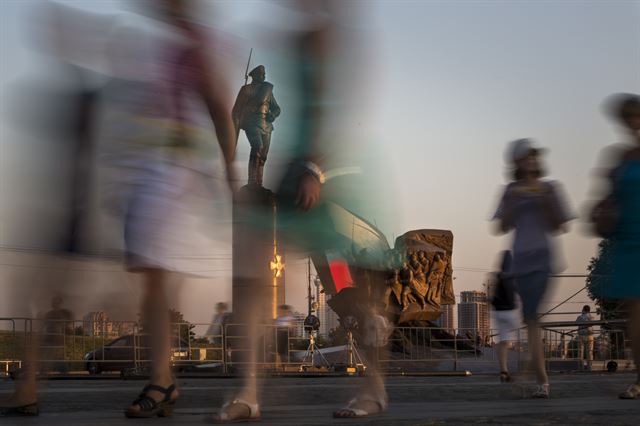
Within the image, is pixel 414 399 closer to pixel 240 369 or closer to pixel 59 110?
pixel 240 369

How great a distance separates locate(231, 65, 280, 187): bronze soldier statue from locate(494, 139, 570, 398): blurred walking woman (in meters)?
2.45

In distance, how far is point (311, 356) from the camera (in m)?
18.5

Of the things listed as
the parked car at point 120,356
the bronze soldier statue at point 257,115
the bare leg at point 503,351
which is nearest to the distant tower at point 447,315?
the parked car at point 120,356

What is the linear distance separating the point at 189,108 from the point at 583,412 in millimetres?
2400

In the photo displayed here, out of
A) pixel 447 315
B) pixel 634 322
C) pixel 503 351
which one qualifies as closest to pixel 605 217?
pixel 634 322

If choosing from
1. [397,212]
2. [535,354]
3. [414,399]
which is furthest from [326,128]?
[535,354]

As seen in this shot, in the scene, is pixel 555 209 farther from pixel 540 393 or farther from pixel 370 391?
pixel 370 391

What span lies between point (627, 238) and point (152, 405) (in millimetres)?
2776

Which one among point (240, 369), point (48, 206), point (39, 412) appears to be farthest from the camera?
point (39, 412)

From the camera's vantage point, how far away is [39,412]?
5.05m

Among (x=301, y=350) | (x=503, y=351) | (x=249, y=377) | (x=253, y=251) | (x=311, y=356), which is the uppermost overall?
(x=253, y=251)

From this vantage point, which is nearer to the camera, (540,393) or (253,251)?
(253,251)

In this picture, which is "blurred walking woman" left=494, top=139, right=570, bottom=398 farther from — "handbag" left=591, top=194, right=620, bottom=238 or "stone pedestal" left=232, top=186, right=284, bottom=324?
"stone pedestal" left=232, top=186, right=284, bottom=324

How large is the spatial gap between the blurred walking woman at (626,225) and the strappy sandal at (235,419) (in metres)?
2.26
